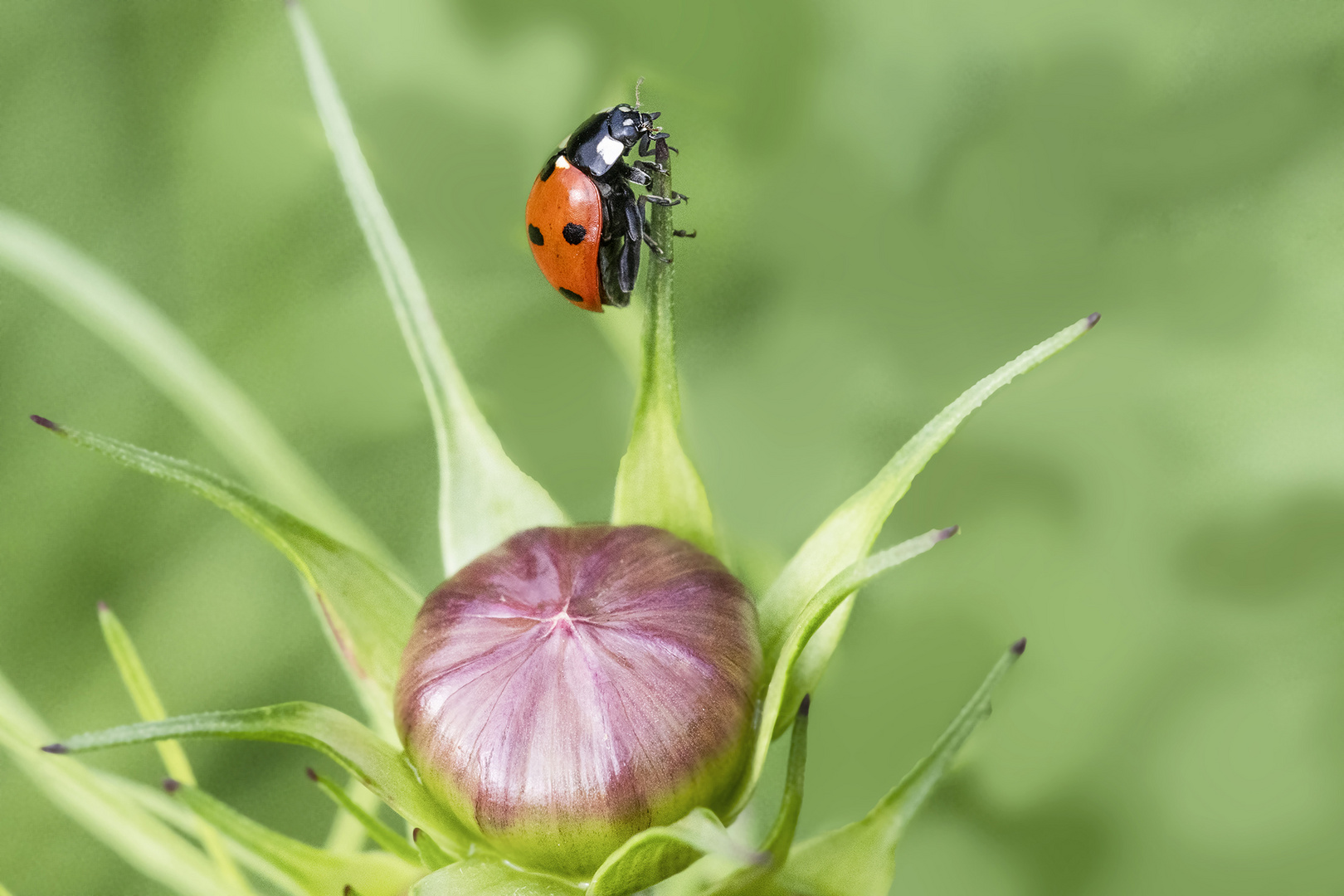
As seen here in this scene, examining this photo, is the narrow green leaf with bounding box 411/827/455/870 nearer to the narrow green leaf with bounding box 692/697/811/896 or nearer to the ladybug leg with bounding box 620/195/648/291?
the narrow green leaf with bounding box 692/697/811/896

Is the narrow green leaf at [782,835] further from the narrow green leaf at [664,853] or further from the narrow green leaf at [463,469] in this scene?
the narrow green leaf at [463,469]

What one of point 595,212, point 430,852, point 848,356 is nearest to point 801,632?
point 430,852

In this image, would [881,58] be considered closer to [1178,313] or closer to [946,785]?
[1178,313]

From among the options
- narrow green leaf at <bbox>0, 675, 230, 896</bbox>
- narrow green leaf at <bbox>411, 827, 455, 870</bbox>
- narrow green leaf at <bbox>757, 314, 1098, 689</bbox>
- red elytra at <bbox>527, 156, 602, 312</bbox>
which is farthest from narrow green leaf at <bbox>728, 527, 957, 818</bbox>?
narrow green leaf at <bbox>0, 675, 230, 896</bbox>

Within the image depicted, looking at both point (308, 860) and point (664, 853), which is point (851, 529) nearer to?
Result: point (664, 853)

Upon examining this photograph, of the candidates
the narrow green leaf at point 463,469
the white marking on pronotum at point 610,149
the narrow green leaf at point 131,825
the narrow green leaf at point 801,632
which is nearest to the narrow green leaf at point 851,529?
the narrow green leaf at point 801,632

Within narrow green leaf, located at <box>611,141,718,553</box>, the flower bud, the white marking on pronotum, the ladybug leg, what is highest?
the white marking on pronotum
